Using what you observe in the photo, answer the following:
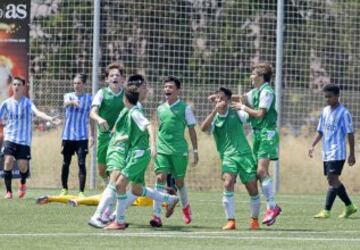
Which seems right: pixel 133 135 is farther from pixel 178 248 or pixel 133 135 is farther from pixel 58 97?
pixel 58 97

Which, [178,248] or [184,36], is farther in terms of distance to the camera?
[184,36]

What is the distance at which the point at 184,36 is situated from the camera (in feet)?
95.0

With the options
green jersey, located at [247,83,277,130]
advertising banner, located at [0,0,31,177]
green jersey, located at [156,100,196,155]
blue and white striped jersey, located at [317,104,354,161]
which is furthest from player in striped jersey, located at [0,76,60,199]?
green jersey, located at [247,83,277,130]

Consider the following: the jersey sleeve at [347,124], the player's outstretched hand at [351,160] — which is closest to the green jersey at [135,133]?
the player's outstretched hand at [351,160]

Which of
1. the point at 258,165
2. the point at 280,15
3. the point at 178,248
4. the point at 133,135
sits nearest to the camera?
the point at 178,248

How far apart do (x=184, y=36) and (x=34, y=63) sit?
3.39m

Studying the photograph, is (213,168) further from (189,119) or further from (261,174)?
(189,119)

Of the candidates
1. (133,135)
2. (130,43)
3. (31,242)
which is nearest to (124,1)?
(130,43)

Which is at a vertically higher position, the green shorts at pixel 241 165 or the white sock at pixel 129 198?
the green shorts at pixel 241 165

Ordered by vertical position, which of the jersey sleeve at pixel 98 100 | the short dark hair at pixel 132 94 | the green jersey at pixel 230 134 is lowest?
the green jersey at pixel 230 134

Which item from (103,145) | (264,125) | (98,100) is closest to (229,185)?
(264,125)

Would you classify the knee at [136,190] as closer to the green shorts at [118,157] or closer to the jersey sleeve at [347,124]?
the green shorts at [118,157]

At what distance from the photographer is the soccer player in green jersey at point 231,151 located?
1659 centimetres

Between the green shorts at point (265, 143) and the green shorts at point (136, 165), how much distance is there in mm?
1959
